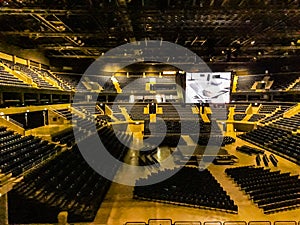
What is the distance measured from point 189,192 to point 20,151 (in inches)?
222

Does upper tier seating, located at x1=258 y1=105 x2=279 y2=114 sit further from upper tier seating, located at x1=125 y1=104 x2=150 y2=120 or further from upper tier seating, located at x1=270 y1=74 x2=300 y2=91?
upper tier seating, located at x1=125 y1=104 x2=150 y2=120

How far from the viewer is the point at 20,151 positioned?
821cm

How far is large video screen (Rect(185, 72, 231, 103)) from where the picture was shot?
23359 mm

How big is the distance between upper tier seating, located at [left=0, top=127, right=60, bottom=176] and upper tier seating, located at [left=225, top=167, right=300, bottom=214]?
6846 millimetres

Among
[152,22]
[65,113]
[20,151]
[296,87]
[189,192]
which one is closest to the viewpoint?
[189,192]

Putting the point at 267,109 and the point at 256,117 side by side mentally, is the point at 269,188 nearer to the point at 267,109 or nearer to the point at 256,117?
the point at 256,117

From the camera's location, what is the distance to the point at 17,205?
5.80 meters

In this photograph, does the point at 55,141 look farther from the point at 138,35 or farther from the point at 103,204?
the point at 138,35

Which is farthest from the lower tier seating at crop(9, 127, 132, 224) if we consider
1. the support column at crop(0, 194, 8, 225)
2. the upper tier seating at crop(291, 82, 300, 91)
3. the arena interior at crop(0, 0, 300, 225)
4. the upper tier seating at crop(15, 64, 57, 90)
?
the upper tier seating at crop(291, 82, 300, 91)

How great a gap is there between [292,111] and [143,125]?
1195 cm

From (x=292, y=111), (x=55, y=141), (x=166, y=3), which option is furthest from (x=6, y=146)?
(x=292, y=111)

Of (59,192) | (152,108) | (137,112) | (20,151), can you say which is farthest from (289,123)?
(20,151)

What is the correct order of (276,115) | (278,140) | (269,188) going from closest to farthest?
1. (269,188)
2. (278,140)
3. (276,115)

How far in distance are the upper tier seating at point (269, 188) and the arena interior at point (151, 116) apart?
4cm
